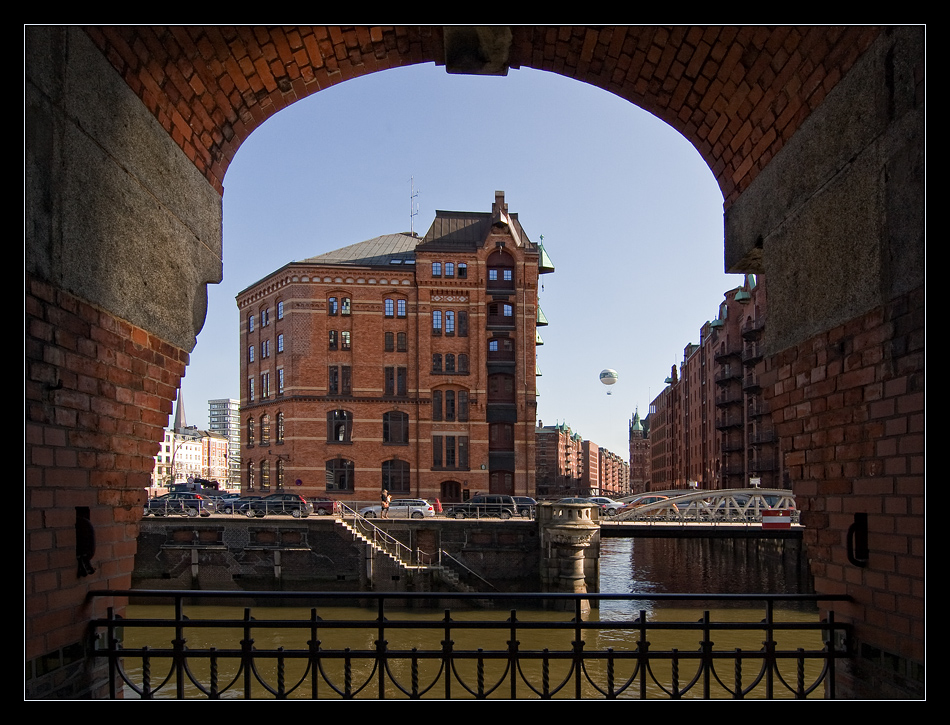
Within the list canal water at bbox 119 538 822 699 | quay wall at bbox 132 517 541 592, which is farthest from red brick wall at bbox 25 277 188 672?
quay wall at bbox 132 517 541 592

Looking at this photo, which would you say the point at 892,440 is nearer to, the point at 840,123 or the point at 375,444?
the point at 840,123

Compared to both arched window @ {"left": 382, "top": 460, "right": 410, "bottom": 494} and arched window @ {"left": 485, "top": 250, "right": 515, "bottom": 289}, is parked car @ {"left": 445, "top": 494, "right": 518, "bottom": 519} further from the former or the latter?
arched window @ {"left": 485, "top": 250, "right": 515, "bottom": 289}

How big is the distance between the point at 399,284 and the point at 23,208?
145 ft

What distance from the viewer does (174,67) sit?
218 inches

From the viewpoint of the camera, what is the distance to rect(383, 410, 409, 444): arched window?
47.1m

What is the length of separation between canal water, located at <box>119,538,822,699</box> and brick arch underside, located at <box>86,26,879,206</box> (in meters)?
3.91

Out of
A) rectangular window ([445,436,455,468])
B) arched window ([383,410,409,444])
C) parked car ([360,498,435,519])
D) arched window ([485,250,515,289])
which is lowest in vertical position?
parked car ([360,498,435,519])

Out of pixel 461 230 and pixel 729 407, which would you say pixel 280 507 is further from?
pixel 729 407

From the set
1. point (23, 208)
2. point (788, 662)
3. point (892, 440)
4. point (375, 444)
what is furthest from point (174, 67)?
point (375, 444)

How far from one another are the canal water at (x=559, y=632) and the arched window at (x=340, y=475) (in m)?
15.8

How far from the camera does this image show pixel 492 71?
6.45 meters

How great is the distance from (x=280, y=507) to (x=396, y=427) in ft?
34.3

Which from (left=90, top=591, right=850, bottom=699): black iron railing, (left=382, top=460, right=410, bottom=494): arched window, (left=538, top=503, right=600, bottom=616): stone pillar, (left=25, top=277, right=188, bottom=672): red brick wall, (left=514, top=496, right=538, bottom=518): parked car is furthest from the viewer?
(left=382, top=460, right=410, bottom=494): arched window

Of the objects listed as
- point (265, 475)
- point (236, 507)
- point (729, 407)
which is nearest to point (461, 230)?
point (265, 475)
